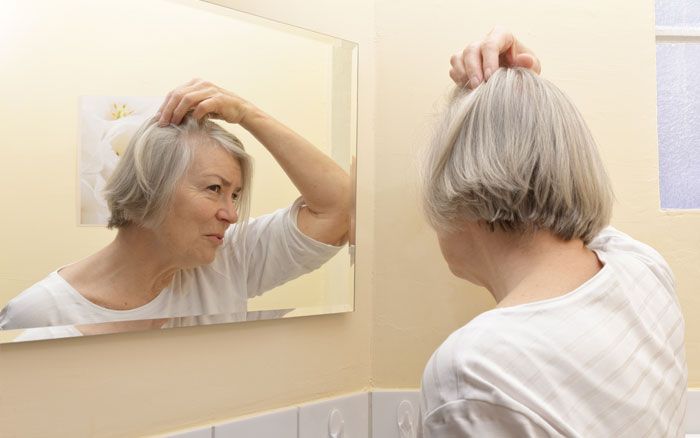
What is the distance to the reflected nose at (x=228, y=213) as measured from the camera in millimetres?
1179

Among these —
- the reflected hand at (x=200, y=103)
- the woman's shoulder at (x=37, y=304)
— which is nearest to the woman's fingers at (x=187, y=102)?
the reflected hand at (x=200, y=103)

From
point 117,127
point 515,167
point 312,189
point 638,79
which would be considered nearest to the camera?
point 515,167

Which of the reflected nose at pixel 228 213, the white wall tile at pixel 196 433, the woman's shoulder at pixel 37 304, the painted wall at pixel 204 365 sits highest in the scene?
the reflected nose at pixel 228 213

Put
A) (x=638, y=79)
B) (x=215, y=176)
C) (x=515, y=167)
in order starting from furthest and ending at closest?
(x=638, y=79)
(x=215, y=176)
(x=515, y=167)

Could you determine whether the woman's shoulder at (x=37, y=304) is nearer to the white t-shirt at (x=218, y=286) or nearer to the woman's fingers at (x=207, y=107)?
the white t-shirt at (x=218, y=286)

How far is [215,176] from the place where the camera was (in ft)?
3.83

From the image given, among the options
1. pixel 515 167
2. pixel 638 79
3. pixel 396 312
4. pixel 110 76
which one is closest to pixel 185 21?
pixel 110 76

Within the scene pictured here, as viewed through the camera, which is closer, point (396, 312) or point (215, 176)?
point (215, 176)

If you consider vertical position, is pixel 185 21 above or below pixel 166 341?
above

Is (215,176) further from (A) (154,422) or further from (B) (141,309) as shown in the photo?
(A) (154,422)

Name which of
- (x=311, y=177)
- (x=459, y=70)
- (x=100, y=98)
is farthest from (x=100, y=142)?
(x=459, y=70)

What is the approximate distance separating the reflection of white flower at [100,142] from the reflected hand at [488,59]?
0.52 metres

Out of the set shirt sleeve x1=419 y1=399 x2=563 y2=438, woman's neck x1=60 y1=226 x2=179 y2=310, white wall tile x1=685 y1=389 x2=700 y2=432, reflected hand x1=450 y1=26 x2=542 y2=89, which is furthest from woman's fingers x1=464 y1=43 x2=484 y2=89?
white wall tile x1=685 y1=389 x2=700 y2=432

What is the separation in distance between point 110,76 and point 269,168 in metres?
0.33
